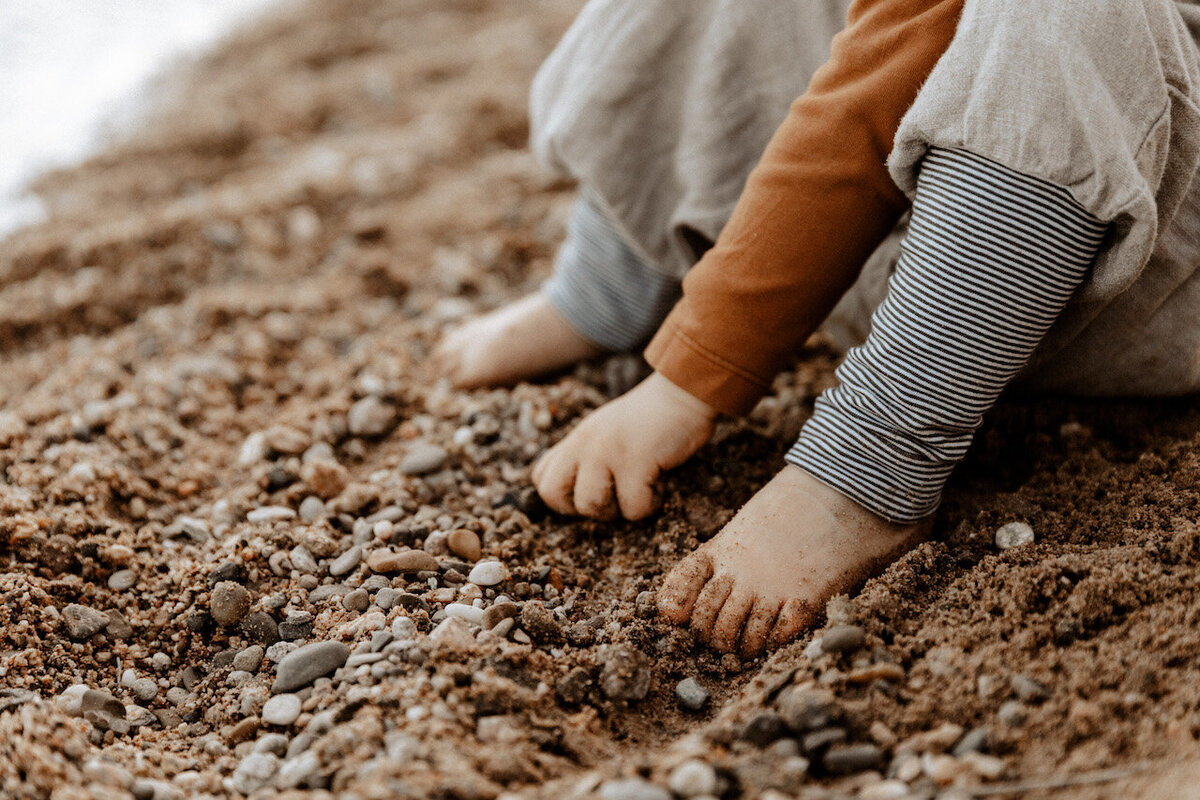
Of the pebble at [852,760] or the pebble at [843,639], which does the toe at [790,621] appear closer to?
the pebble at [843,639]

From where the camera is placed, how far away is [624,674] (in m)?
1.02

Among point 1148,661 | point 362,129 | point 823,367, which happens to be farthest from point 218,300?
point 1148,661

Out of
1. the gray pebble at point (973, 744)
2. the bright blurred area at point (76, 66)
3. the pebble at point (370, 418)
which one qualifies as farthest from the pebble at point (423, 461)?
the bright blurred area at point (76, 66)

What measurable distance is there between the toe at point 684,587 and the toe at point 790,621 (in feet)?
0.31

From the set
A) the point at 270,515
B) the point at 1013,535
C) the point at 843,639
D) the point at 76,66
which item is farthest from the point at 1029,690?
the point at 76,66

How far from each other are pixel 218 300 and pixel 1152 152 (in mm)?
1535

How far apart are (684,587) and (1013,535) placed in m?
0.38

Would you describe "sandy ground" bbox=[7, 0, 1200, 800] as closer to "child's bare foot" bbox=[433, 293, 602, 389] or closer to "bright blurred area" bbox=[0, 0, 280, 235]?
"child's bare foot" bbox=[433, 293, 602, 389]

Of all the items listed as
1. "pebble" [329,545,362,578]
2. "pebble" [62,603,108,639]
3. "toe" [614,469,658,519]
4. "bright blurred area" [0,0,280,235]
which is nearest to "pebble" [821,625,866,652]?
"toe" [614,469,658,519]

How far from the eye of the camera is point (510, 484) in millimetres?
1396

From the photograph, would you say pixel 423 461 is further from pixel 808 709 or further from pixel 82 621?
pixel 808 709

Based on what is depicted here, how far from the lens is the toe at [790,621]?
1.09 m

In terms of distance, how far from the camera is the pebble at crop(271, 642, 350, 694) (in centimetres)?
103

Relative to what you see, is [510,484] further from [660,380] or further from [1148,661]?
[1148,661]
